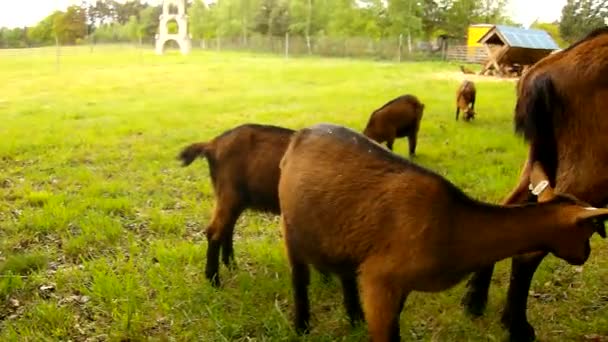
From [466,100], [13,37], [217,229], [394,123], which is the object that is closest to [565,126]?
[217,229]

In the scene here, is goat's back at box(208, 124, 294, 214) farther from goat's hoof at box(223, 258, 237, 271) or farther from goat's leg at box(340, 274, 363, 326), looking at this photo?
goat's leg at box(340, 274, 363, 326)

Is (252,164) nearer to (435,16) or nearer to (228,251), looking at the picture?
(228,251)

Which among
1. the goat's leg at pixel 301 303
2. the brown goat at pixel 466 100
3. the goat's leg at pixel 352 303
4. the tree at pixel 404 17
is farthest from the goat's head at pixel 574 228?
the tree at pixel 404 17

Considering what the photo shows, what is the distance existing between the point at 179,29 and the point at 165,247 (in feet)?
139

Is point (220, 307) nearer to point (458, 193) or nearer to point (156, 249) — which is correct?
point (156, 249)

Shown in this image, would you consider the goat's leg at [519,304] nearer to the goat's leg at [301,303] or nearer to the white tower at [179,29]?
the goat's leg at [301,303]

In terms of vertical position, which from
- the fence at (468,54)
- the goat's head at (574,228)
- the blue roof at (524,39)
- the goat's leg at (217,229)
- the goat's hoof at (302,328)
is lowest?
the goat's hoof at (302,328)

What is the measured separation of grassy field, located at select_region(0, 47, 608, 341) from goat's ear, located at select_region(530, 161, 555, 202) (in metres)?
1.00

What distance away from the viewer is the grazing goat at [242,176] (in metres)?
4.08

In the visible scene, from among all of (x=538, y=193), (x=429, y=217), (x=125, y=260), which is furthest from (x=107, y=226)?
(x=538, y=193)

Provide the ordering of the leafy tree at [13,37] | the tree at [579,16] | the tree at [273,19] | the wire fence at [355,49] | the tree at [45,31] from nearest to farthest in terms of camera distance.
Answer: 1. the tree at [579,16]
2. the wire fence at [355,49]
3. the leafy tree at [13,37]
4. the tree at [273,19]
5. the tree at [45,31]

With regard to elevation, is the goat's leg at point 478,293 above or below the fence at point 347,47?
below

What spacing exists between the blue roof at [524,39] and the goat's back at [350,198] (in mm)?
21822

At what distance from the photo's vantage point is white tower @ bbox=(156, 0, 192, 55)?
4232 centimetres
